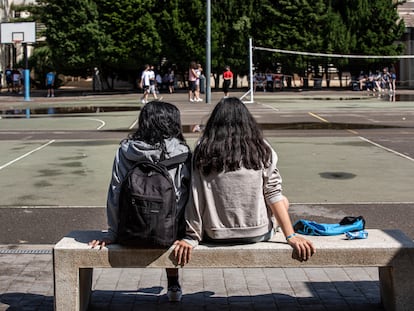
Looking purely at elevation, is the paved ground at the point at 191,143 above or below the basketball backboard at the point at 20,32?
below

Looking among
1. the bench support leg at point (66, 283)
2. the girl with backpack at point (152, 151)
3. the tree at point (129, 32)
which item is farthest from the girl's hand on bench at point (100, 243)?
the tree at point (129, 32)

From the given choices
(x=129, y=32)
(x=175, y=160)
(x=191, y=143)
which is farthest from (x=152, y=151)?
(x=129, y=32)

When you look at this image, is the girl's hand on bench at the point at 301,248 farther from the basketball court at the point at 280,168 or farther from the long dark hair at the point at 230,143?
the basketball court at the point at 280,168

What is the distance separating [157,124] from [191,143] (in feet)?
38.6

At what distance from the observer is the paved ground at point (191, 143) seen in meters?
5.76

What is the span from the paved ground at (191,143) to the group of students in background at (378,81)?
2560 centimetres

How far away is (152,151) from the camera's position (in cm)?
484

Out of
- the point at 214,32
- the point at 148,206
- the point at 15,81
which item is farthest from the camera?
the point at 15,81

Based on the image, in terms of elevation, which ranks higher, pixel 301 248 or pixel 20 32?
pixel 20 32

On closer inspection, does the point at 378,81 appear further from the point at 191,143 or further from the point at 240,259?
the point at 240,259

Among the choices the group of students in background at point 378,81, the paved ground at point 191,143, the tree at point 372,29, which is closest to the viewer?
the paved ground at point 191,143

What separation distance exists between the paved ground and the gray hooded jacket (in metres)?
1.01

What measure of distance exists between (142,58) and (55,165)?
118 feet

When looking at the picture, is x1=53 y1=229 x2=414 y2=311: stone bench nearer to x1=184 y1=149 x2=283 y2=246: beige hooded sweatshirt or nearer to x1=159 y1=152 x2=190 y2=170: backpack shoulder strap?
x1=184 y1=149 x2=283 y2=246: beige hooded sweatshirt
